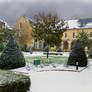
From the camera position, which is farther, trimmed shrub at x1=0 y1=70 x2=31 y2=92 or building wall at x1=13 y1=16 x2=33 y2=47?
building wall at x1=13 y1=16 x2=33 y2=47

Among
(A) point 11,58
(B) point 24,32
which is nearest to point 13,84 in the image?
(A) point 11,58

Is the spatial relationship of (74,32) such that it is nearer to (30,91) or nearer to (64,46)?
(64,46)

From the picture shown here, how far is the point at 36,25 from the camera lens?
20.2 meters

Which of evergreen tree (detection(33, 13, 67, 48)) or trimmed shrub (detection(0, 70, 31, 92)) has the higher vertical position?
evergreen tree (detection(33, 13, 67, 48))

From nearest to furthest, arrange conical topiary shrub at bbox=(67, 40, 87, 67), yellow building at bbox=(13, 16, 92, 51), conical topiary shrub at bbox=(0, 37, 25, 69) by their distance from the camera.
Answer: conical topiary shrub at bbox=(0, 37, 25, 69), conical topiary shrub at bbox=(67, 40, 87, 67), yellow building at bbox=(13, 16, 92, 51)

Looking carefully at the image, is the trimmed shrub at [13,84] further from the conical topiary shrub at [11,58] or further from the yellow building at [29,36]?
the yellow building at [29,36]

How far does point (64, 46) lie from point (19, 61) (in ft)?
125

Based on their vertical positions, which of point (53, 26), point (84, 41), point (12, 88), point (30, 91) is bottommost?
point (30, 91)

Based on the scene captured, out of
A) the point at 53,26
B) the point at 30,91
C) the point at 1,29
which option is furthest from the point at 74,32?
the point at 30,91

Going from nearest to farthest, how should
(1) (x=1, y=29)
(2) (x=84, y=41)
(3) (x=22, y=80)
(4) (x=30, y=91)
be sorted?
(3) (x=22, y=80)
(4) (x=30, y=91)
(2) (x=84, y=41)
(1) (x=1, y=29)

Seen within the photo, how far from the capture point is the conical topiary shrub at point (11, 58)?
417 inches

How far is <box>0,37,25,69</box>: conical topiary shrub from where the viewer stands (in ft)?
34.8

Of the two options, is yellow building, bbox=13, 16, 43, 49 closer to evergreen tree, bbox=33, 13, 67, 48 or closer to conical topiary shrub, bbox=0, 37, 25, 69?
evergreen tree, bbox=33, 13, 67, 48

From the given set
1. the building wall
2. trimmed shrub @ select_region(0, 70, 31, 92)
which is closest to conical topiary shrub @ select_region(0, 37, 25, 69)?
trimmed shrub @ select_region(0, 70, 31, 92)
